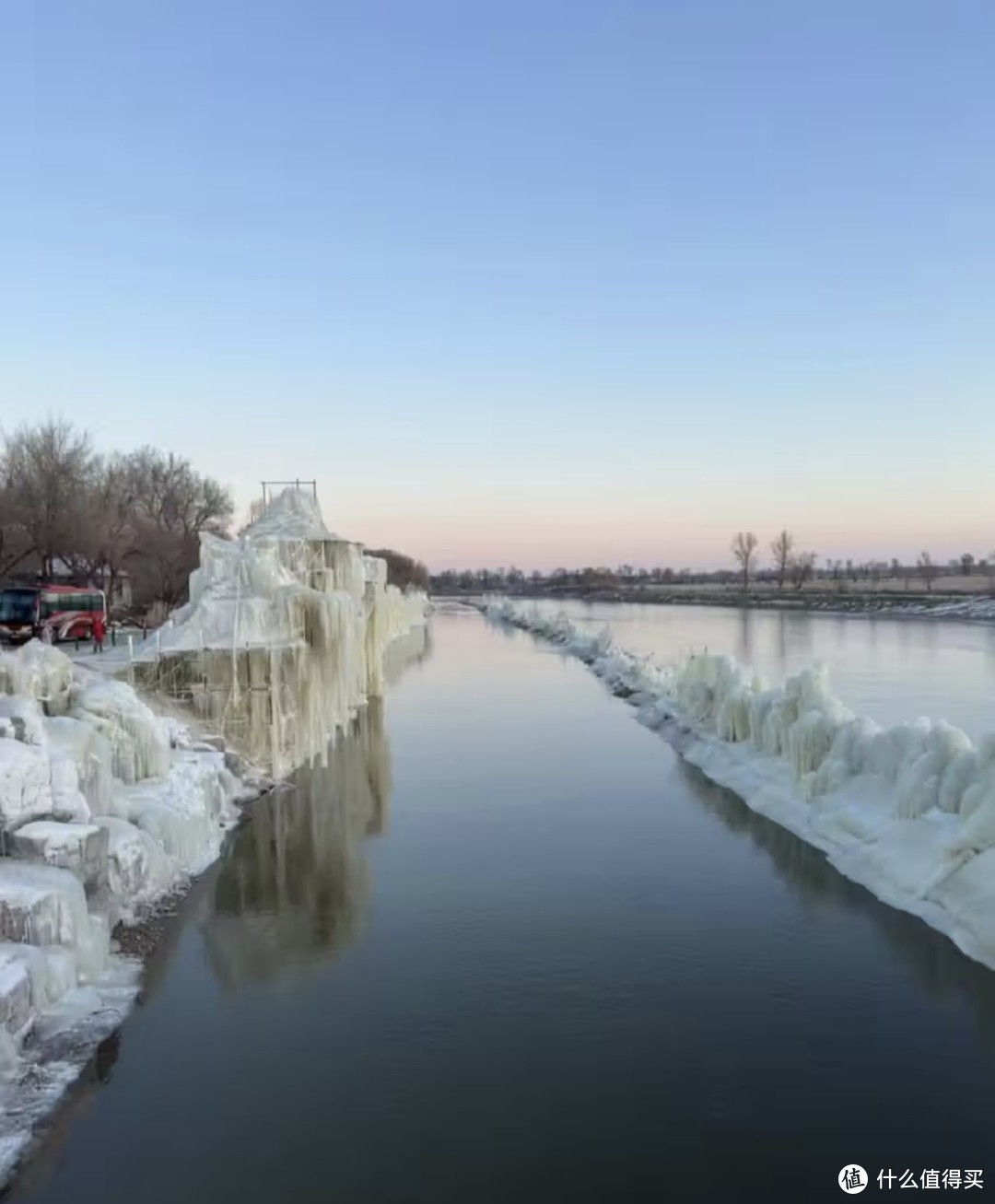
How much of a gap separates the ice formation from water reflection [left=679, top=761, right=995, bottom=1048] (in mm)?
7579

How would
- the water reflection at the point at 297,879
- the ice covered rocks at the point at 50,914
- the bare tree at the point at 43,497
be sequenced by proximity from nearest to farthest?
the ice covered rocks at the point at 50,914
the water reflection at the point at 297,879
the bare tree at the point at 43,497

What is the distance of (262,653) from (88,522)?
23001 mm

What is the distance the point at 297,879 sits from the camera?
12969 millimetres

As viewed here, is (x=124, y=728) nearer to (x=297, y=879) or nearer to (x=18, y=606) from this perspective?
(x=297, y=879)

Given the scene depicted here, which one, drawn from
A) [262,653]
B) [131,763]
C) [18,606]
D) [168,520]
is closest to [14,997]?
[131,763]

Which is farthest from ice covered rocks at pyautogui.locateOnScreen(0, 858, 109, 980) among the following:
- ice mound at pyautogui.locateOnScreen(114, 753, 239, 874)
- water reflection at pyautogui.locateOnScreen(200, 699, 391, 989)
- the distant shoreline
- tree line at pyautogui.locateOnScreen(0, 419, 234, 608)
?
the distant shoreline

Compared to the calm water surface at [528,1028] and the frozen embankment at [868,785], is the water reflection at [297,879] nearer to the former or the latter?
the calm water surface at [528,1028]

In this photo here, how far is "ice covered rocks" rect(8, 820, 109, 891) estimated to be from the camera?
9.21 meters

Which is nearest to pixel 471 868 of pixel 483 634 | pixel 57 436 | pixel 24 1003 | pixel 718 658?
pixel 24 1003

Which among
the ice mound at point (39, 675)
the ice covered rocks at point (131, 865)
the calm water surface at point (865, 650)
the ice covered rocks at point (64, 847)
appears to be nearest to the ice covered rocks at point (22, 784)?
the ice covered rocks at point (64, 847)

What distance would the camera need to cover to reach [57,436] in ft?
138

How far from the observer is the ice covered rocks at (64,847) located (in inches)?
363

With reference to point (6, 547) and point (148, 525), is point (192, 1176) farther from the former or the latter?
point (148, 525)

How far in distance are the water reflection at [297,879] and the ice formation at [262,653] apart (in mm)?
1238
